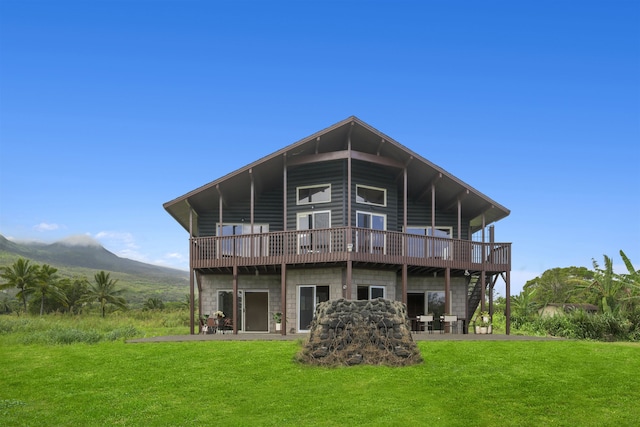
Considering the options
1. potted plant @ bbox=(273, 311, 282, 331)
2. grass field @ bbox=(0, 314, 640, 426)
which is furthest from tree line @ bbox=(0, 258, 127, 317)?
grass field @ bbox=(0, 314, 640, 426)

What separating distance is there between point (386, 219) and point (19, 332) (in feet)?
56.3

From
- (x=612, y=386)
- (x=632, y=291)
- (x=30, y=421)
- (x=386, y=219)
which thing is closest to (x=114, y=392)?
(x=30, y=421)

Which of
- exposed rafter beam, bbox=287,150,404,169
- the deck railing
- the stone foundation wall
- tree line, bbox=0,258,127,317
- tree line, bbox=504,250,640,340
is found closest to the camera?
the stone foundation wall

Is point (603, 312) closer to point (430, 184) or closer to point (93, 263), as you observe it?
point (430, 184)

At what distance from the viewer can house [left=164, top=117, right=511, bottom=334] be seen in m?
23.4

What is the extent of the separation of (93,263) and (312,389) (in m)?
177

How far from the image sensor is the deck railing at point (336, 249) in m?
22.7

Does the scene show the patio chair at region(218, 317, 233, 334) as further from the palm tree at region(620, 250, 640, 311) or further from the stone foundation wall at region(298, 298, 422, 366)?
the palm tree at region(620, 250, 640, 311)

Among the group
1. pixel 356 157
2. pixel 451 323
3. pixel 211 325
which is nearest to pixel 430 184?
pixel 356 157

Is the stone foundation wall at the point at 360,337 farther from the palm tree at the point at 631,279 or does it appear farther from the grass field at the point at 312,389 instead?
the palm tree at the point at 631,279

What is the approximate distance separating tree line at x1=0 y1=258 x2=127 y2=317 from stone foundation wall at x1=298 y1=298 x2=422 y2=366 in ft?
120

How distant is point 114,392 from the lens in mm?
13547

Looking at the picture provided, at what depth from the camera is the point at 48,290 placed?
49.9 metres

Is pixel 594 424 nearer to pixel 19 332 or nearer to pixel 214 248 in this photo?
pixel 214 248
